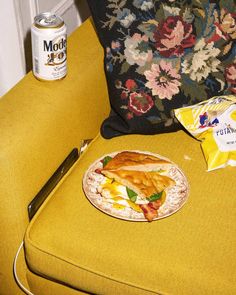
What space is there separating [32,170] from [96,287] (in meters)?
0.28

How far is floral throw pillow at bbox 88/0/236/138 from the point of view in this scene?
1.22 m

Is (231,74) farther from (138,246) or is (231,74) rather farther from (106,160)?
(138,246)

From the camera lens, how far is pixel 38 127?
1.08 metres

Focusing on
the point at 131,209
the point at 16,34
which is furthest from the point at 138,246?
the point at 16,34

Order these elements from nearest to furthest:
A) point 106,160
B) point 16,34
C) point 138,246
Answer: point 138,246
point 106,160
point 16,34

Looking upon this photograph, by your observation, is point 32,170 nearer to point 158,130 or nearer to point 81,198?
point 81,198

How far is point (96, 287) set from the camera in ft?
3.39

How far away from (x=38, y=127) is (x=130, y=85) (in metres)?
0.29

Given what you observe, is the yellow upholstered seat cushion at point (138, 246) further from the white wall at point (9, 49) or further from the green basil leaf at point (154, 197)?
the white wall at point (9, 49)

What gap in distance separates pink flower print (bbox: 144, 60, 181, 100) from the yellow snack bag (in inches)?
2.1

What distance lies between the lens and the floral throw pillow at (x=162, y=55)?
4.00 feet

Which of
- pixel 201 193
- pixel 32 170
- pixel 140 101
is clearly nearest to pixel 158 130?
pixel 140 101

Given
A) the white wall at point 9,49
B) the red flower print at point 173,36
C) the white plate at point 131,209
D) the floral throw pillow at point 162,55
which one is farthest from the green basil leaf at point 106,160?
the white wall at point 9,49

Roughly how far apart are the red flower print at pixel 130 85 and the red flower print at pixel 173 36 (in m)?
0.10
